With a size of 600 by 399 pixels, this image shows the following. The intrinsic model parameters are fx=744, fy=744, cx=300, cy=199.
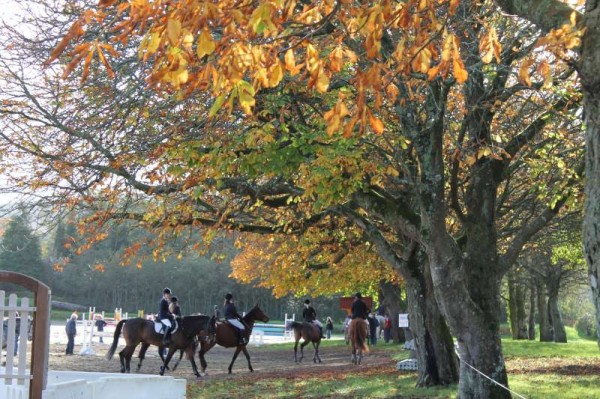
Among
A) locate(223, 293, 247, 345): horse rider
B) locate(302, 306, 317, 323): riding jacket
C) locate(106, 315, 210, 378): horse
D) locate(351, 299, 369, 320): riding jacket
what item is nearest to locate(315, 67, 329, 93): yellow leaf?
locate(106, 315, 210, 378): horse

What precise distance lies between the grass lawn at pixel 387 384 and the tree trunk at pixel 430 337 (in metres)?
0.42

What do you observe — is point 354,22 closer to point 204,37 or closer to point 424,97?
point 204,37

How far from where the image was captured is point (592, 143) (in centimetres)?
582

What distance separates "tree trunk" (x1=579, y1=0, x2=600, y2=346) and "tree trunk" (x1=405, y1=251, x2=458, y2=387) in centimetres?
1054

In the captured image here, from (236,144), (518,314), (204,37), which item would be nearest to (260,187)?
(236,144)

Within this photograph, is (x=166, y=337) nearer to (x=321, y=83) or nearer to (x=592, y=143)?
(x=321, y=83)

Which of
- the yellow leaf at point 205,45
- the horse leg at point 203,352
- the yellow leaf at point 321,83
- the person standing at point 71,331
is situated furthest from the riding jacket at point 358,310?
the yellow leaf at point 205,45

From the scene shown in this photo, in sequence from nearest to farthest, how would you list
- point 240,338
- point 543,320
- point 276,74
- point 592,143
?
point 276,74 < point 592,143 < point 240,338 < point 543,320

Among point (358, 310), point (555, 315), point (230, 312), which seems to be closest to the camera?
point (230, 312)

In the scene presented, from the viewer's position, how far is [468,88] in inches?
494

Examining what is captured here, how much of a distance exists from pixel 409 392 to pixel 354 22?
1079 cm

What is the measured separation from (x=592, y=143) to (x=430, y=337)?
11.2 m

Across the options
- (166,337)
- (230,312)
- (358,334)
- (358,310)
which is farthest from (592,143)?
(358,334)

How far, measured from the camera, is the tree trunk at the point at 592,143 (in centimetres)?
575
